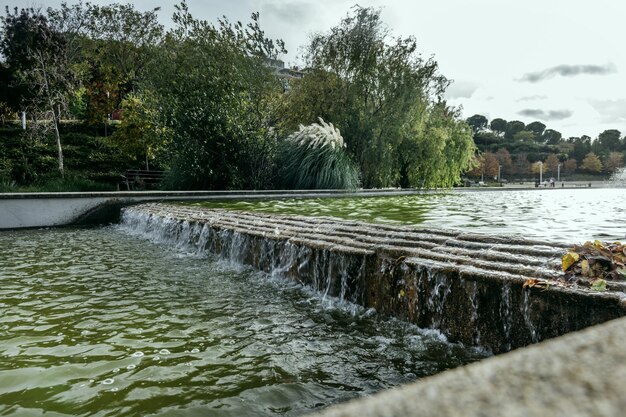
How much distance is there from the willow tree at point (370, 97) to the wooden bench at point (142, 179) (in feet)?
22.8

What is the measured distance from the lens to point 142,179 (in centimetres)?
2081

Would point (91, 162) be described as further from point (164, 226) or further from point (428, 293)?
point (428, 293)

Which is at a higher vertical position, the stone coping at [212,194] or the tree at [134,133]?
the tree at [134,133]

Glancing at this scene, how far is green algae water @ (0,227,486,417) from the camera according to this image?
7.52 ft

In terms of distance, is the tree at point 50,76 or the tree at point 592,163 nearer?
the tree at point 50,76

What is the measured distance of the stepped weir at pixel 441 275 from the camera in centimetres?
260

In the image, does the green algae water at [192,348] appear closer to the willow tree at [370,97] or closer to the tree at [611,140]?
the willow tree at [370,97]

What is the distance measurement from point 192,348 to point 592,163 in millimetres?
102511

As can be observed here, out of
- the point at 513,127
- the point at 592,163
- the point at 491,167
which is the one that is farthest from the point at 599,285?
the point at 513,127

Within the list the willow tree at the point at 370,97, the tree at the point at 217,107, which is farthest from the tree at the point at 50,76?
the willow tree at the point at 370,97

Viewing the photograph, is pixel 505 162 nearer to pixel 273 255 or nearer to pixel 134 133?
pixel 134 133

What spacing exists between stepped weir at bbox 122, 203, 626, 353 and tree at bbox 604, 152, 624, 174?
339 feet

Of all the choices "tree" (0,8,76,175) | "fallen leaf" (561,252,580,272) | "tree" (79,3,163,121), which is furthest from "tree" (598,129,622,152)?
"fallen leaf" (561,252,580,272)

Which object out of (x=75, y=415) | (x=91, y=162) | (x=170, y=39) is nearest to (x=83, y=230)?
(x=75, y=415)
